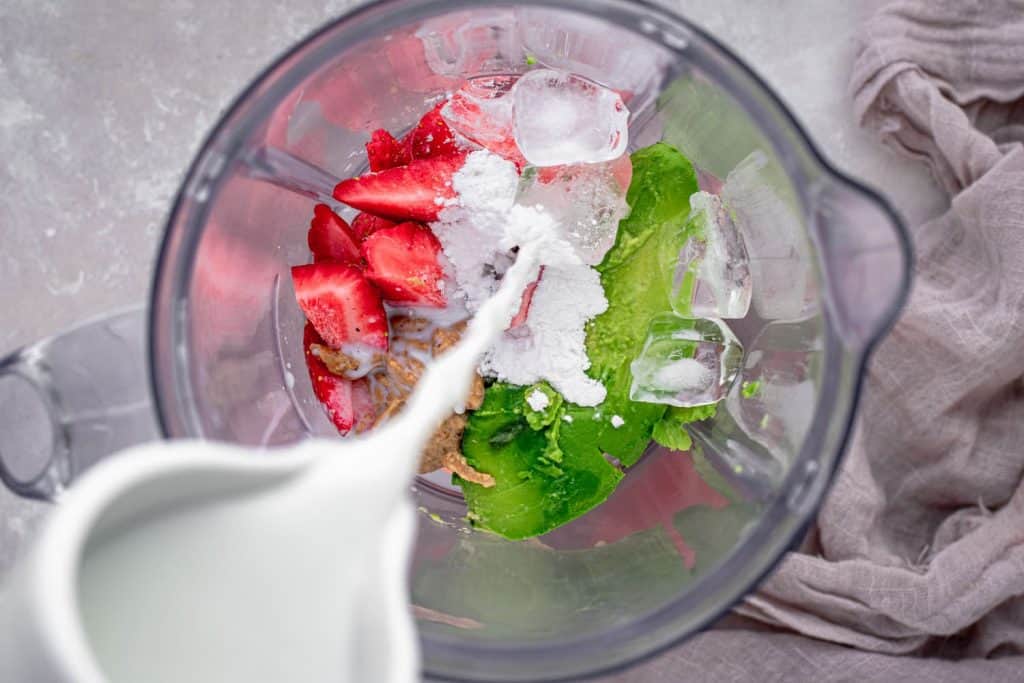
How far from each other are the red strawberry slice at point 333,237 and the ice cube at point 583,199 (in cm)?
15

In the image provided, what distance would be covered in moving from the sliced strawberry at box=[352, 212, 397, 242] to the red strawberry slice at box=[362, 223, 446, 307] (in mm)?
18

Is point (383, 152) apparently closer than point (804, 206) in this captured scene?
No

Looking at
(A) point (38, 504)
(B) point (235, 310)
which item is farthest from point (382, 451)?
(A) point (38, 504)

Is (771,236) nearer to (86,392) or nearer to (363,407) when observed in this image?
(363,407)

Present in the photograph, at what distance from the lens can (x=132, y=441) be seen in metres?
0.73

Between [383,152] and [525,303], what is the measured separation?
0.60 feet

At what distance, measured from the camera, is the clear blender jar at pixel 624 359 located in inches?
25.7

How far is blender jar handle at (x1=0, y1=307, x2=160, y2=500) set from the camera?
688 millimetres

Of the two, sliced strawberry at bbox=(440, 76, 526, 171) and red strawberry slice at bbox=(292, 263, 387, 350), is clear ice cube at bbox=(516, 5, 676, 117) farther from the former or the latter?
red strawberry slice at bbox=(292, 263, 387, 350)

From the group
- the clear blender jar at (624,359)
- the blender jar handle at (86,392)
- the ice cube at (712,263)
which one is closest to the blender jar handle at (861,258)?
the clear blender jar at (624,359)

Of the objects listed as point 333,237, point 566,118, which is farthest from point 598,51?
point 333,237

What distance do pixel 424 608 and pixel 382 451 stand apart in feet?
1.08

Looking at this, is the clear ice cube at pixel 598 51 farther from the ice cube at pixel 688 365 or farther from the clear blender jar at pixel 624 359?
the ice cube at pixel 688 365

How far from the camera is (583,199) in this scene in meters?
0.81
